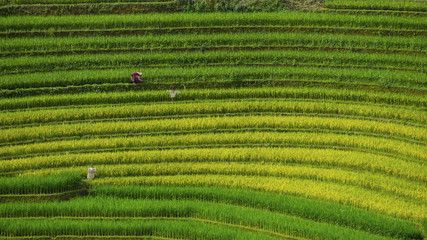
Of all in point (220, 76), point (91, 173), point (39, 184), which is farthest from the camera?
Answer: point (220, 76)

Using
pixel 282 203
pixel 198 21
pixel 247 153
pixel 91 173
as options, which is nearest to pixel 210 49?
pixel 198 21

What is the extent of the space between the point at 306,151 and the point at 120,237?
38.6 feet

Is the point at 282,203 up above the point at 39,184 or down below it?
below

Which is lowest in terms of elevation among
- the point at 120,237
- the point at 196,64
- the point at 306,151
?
the point at 120,237

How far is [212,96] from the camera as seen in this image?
3141 centimetres

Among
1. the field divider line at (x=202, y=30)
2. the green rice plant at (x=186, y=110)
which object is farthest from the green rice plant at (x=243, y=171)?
the field divider line at (x=202, y=30)

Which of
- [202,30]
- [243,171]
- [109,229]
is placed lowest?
[109,229]

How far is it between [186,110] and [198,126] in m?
1.51

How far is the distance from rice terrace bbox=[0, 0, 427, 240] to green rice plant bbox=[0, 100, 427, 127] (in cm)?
9

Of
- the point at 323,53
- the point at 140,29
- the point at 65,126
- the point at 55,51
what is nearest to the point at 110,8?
the point at 140,29

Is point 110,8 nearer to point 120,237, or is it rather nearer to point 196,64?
point 196,64

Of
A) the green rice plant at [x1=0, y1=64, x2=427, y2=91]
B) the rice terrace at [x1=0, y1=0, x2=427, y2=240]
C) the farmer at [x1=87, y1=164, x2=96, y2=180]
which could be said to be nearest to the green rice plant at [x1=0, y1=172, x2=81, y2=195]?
the rice terrace at [x1=0, y1=0, x2=427, y2=240]

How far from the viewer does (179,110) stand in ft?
101

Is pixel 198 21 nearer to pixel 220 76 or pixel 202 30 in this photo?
pixel 202 30
